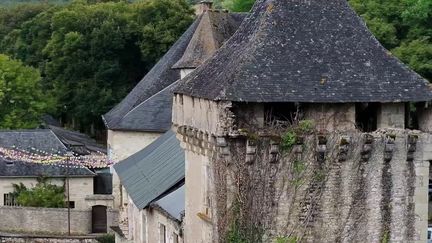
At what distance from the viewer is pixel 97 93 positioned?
59.5 m

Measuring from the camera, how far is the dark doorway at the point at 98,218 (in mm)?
44281

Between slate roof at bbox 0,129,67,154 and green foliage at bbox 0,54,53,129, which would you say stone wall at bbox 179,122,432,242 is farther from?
green foliage at bbox 0,54,53,129

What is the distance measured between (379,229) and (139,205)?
968cm

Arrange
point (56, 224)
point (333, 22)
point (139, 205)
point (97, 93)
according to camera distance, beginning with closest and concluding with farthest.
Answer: point (333, 22) < point (139, 205) < point (56, 224) < point (97, 93)

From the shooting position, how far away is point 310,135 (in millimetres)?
16703

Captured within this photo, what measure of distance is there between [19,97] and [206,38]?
55.3 feet

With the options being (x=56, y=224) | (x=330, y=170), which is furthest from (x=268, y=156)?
(x=56, y=224)

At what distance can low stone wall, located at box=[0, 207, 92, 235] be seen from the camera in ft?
143

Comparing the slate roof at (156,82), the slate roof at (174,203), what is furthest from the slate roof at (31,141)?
the slate roof at (174,203)

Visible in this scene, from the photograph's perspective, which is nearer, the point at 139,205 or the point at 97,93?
the point at 139,205

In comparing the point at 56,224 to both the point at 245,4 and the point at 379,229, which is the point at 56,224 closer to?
the point at 245,4

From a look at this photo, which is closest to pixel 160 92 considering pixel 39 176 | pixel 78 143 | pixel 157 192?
pixel 39 176

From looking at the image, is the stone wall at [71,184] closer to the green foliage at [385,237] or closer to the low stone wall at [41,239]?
the low stone wall at [41,239]

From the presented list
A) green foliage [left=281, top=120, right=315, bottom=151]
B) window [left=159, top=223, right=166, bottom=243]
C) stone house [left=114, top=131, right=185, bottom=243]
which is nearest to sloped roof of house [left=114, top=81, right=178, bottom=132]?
stone house [left=114, top=131, right=185, bottom=243]
